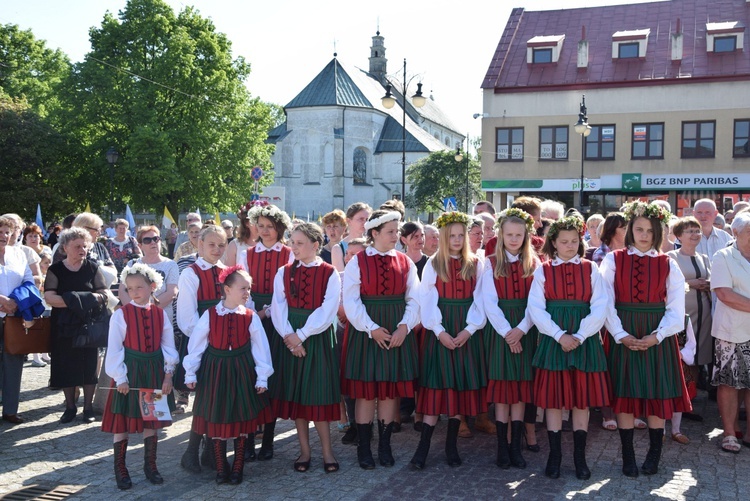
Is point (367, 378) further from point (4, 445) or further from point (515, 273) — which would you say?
point (4, 445)

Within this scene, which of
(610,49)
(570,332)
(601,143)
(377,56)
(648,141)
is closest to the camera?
(570,332)

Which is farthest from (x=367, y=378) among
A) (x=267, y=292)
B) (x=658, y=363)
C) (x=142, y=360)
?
(x=658, y=363)

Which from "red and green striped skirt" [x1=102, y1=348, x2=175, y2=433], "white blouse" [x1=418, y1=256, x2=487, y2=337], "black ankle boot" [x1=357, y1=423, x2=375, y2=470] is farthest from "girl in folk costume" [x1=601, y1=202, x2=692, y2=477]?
"red and green striped skirt" [x1=102, y1=348, x2=175, y2=433]

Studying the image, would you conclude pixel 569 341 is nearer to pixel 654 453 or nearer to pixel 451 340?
pixel 451 340

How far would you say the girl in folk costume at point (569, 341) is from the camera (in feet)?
18.5

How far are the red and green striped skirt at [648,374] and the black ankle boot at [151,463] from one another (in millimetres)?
3712

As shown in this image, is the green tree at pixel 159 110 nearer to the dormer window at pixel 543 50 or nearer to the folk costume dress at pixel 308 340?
the dormer window at pixel 543 50

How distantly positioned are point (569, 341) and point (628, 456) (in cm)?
110

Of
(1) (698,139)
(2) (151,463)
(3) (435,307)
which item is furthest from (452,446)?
(1) (698,139)

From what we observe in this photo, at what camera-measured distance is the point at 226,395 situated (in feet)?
18.0

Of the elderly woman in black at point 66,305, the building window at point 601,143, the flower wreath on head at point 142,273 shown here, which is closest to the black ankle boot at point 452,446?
the flower wreath on head at point 142,273

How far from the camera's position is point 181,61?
34.7 metres

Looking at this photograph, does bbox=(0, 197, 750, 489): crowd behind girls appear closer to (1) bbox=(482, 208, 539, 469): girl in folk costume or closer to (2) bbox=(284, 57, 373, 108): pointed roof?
(1) bbox=(482, 208, 539, 469): girl in folk costume

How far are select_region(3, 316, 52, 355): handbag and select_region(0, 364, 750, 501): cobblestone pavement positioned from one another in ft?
2.66
